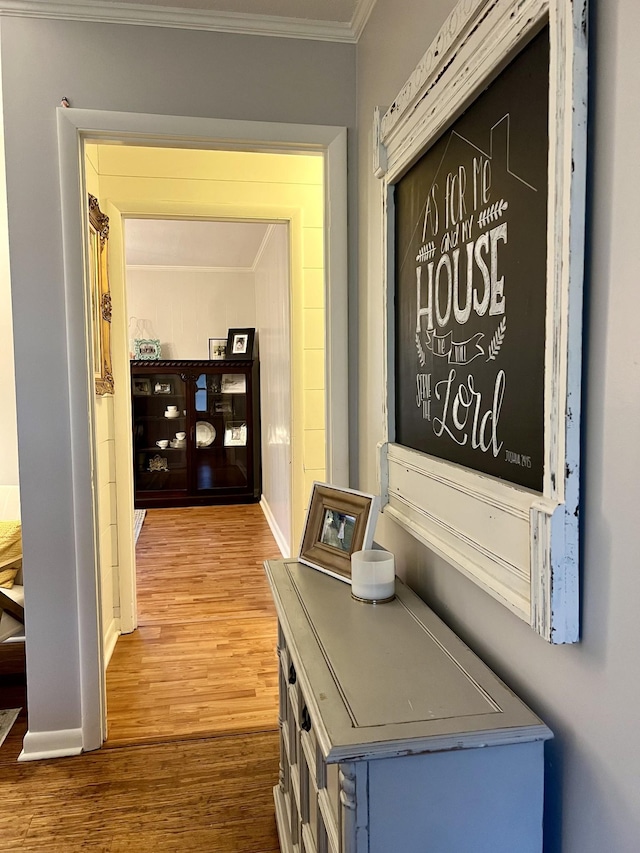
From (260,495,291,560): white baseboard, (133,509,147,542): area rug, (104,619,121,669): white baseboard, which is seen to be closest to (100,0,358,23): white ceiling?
(104,619,121,669): white baseboard

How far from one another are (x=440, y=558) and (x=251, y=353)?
5.61 m

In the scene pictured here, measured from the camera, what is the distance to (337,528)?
5.50ft

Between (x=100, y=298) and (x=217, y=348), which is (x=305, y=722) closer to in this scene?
(x=100, y=298)

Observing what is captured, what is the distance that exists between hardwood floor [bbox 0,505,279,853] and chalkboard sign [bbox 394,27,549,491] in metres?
1.30

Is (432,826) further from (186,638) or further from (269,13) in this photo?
(186,638)

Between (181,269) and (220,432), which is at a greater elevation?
(181,269)

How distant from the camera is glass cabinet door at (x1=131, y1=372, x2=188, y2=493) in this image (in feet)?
21.9

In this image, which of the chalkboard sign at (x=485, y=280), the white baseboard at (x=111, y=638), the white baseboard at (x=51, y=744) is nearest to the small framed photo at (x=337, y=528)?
the chalkboard sign at (x=485, y=280)

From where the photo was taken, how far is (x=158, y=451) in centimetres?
679

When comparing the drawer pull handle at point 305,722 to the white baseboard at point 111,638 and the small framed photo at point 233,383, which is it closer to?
the white baseboard at point 111,638

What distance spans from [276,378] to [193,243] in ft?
5.26

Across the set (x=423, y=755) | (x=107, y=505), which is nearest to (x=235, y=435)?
(x=107, y=505)

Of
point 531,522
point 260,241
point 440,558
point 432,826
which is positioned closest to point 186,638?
point 440,558

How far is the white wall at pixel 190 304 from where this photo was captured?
22.3ft
